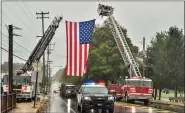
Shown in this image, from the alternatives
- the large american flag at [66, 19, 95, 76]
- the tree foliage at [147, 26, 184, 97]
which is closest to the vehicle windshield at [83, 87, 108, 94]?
the large american flag at [66, 19, 95, 76]

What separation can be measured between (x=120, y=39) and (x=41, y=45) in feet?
39.0

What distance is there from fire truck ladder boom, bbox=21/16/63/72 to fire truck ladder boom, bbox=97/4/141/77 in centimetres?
962

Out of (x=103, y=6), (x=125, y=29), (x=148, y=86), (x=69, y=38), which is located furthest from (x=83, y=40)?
(x=125, y=29)

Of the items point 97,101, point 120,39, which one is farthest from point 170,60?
point 97,101

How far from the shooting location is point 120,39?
54.9 meters

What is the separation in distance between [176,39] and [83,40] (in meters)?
15.6

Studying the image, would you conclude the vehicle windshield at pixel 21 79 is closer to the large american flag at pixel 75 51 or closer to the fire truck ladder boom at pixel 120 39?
the large american flag at pixel 75 51

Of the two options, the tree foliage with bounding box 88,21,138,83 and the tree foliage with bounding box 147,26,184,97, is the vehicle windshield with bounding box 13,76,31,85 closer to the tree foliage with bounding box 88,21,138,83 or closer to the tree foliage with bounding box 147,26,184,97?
the tree foliage with bounding box 147,26,184,97

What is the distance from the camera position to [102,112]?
25516 millimetres

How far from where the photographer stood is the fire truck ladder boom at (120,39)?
5067 centimetres

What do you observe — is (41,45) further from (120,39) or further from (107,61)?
(107,61)

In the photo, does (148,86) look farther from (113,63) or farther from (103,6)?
(113,63)

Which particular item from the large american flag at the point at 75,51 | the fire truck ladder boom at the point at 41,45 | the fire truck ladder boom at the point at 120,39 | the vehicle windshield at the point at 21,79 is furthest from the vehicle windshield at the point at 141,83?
the fire truck ladder boom at the point at 41,45

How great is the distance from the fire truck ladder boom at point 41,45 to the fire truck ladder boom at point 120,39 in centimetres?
962
